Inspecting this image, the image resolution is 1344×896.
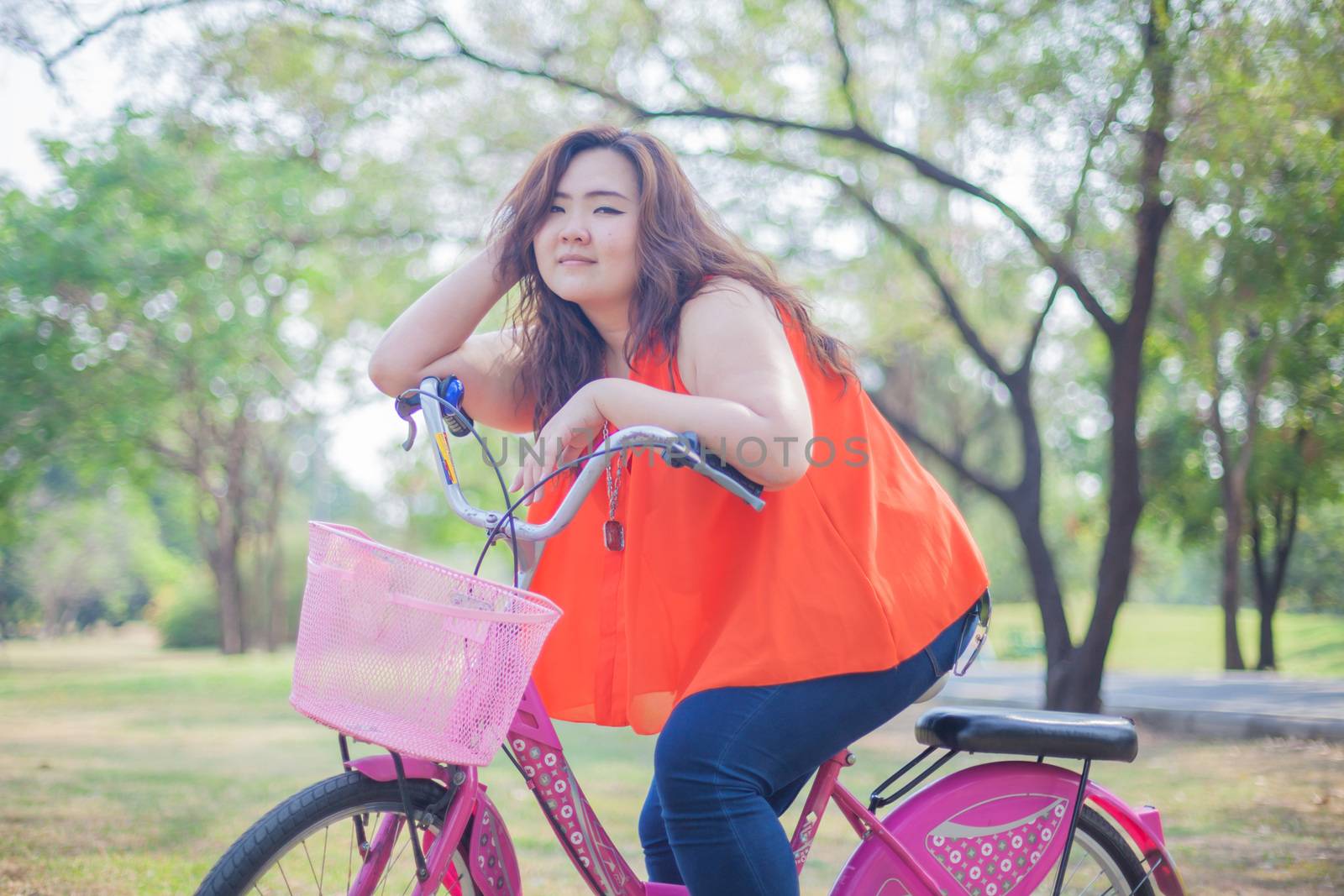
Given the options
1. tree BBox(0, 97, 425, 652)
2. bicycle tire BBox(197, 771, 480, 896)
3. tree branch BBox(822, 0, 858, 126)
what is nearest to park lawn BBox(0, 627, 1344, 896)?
bicycle tire BBox(197, 771, 480, 896)

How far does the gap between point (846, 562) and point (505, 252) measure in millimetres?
843

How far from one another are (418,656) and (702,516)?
573mm

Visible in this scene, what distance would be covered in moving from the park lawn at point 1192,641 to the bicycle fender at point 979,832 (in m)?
13.3

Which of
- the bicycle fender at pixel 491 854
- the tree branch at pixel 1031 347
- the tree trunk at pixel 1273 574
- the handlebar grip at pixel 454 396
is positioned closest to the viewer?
the bicycle fender at pixel 491 854

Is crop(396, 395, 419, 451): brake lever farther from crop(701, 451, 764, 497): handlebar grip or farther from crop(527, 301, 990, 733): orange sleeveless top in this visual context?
crop(701, 451, 764, 497): handlebar grip

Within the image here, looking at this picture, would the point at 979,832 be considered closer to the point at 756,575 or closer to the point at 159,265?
the point at 756,575

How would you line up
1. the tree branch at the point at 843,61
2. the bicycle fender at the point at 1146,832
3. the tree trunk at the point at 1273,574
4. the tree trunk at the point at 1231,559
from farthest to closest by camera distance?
the tree trunk at the point at 1273,574 < the tree trunk at the point at 1231,559 < the tree branch at the point at 843,61 < the bicycle fender at the point at 1146,832

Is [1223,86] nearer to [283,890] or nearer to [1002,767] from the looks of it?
[1002,767]

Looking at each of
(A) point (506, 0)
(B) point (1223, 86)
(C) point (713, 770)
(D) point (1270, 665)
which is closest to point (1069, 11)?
(B) point (1223, 86)

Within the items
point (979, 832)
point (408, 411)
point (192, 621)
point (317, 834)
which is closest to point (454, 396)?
point (408, 411)

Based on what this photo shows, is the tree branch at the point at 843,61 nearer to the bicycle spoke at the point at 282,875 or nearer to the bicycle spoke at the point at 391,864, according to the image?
the bicycle spoke at the point at 391,864

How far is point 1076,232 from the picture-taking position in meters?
8.65

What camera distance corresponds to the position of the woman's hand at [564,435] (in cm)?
178

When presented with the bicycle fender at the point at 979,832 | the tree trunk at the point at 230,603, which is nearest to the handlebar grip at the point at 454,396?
the bicycle fender at the point at 979,832
